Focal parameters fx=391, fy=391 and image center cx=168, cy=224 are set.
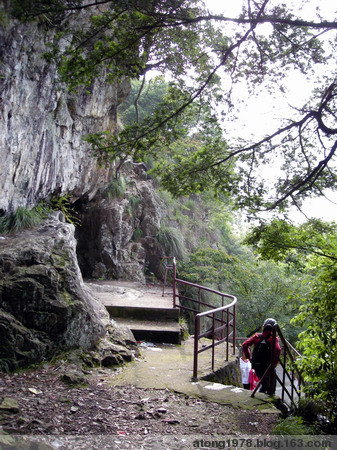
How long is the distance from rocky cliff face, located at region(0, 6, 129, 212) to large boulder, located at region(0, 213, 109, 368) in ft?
4.36

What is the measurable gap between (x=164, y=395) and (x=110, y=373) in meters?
0.94

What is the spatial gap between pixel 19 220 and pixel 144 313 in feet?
10.4

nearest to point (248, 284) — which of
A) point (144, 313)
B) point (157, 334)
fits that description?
point (144, 313)

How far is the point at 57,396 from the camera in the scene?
4078mm

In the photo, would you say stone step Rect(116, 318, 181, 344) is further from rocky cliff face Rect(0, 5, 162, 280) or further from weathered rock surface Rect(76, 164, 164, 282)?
weathered rock surface Rect(76, 164, 164, 282)

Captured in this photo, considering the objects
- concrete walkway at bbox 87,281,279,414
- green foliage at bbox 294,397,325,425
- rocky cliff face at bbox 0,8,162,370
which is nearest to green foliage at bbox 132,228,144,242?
rocky cliff face at bbox 0,8,162,370

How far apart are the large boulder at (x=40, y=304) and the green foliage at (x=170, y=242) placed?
807 cm

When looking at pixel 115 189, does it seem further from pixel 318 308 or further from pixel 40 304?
pixel 318 308

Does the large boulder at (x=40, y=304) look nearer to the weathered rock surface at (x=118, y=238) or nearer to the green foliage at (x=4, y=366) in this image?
the green foliage at (x=4, y=366)

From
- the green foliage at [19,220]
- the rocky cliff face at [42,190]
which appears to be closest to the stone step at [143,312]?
the rocky cliff face at [42,190]

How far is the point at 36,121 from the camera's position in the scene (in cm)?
688

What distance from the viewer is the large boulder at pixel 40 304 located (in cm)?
485

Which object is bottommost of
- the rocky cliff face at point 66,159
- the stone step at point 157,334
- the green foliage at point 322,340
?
the stone step at point 157,334

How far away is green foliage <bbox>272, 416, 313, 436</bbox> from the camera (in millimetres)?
3633
